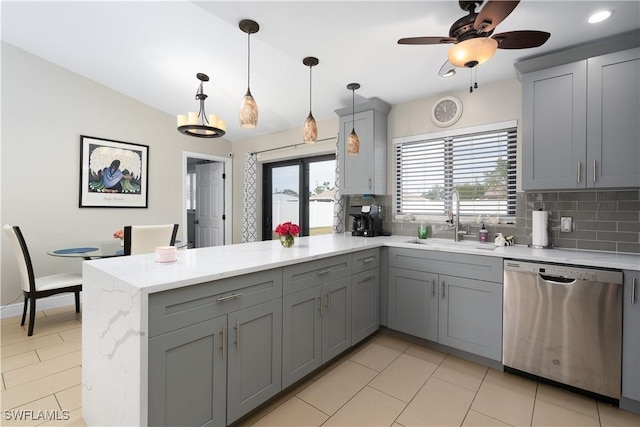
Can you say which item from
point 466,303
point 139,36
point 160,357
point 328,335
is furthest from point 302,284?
point 139,36

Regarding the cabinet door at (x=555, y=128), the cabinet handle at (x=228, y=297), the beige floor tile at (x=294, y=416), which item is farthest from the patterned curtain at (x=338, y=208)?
the cabinet handle at (x=228, y=297)

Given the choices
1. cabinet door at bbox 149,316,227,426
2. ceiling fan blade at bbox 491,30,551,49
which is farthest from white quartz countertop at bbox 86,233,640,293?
ceiling fan blade at bbox 491,30,551,49

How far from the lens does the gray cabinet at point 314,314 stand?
1.94 meters

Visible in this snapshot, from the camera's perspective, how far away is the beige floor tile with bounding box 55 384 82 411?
1.90 m

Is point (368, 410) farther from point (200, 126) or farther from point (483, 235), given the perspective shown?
point (200, 126)

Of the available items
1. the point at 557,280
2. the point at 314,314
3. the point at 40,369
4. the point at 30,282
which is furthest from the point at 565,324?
the point at 30,282

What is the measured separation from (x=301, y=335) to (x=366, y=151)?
223 cm

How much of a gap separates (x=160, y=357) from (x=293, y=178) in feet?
12.2

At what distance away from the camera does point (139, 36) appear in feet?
9.72

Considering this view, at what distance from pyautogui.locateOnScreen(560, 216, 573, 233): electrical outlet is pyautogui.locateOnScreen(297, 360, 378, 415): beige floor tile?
1.99m

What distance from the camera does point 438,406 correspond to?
6.38 feet

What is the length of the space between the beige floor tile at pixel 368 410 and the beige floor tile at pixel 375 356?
36cm

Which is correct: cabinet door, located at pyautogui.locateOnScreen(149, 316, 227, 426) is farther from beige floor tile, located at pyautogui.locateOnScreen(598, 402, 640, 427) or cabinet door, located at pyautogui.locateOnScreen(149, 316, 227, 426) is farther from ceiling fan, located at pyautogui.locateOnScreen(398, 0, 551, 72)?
beige floor tile, located at pyautogui.locateOnScreen(598, 402, 640, 427)

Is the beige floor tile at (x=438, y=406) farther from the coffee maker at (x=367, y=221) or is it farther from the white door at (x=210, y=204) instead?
the white door at (x=210, y=204)
